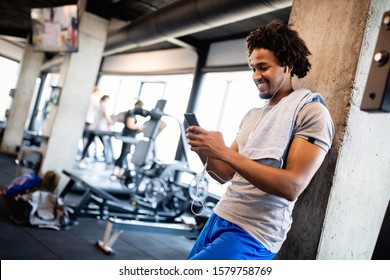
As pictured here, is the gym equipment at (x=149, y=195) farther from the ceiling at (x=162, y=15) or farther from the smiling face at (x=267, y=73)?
the smiling face at (x=267, y=73)

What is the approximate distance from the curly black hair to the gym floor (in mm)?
2450

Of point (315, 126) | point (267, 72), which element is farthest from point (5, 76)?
point (315, 126)

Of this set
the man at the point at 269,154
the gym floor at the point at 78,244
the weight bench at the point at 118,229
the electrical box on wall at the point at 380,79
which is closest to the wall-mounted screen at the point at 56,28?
the gym floor at the point at 78,244

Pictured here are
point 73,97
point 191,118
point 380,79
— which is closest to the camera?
point 380,79

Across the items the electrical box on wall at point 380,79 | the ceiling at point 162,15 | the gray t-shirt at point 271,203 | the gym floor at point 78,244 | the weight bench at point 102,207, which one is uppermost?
the ceiling at point 162,15

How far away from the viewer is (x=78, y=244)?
11.0 feet

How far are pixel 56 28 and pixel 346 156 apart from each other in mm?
5134

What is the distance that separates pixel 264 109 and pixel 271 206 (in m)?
0.39

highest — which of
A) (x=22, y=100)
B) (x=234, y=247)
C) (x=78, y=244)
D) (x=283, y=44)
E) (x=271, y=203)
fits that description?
(x=283, y=44)

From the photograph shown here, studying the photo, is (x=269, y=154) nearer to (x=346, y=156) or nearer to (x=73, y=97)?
(x=346, y=156)

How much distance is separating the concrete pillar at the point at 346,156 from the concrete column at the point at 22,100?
8161 millimetres

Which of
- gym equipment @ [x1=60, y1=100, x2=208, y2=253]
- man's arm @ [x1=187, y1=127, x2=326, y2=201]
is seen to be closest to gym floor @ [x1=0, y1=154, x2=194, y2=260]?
gym equipment @ [x1=60, y1=100, x2=208, y2=253]

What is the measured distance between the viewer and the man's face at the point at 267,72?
125cm
